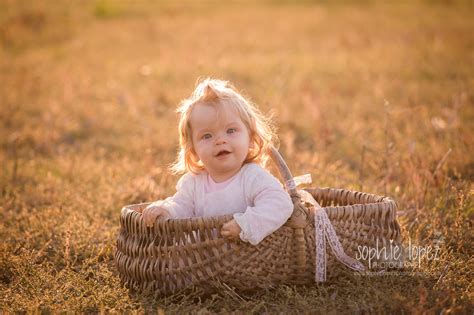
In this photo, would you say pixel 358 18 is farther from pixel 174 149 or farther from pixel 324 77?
pixel 174 149

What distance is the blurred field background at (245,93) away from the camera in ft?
10.6

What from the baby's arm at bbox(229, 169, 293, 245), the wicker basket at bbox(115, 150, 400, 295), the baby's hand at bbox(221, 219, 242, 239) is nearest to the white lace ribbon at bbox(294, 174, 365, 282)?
the wicker basket at bbox(115, 150, 400, 295)

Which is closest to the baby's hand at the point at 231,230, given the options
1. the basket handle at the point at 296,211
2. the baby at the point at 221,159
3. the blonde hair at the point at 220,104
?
the baby at the point at 221,159

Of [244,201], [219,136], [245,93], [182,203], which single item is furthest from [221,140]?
[245,93]

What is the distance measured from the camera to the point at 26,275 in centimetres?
348

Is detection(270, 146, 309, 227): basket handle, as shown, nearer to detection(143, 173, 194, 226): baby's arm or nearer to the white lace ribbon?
the white lace ribbon

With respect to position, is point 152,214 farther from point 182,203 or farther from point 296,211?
point 296,211

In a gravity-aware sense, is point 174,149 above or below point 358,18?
below

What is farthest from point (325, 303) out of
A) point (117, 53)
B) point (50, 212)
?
point (117, 53)

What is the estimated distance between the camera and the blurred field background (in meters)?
3.22

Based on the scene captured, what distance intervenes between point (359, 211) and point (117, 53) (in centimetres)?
941

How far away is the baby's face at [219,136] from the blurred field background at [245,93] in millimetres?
715

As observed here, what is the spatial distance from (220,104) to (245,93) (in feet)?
14.2

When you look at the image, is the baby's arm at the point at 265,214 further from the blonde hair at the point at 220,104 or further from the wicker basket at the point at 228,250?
the blonde hair at the point at 220,104
